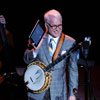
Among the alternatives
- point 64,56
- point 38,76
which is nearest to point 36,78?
point 38,76

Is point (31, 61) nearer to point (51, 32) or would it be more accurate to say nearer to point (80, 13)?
point (51, 32)

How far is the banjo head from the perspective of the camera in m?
2.23

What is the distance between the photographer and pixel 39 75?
234 centimetres

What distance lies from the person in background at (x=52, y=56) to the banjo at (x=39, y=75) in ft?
0.12

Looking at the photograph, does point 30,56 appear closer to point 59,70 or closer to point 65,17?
point 59,70

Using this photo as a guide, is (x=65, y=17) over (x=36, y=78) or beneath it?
over

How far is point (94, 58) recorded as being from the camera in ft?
15.4

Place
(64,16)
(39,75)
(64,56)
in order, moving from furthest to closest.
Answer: (64,16)
(39,75)
(64,56)

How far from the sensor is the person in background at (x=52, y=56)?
2.23 meters

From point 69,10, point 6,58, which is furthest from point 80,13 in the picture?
point 6,58

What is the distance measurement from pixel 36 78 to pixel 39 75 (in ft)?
0.16

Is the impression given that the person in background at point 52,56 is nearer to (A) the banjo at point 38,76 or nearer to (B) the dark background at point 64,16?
(A) the banjo at point 38,76

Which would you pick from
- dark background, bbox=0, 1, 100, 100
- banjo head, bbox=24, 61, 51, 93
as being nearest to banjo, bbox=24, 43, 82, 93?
banjo head, bbox=24, 61, 51, 93

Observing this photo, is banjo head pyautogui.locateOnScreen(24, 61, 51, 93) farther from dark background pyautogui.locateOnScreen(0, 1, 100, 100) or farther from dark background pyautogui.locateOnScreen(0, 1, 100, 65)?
dark background pyautogui.locateOnScreen(0, 1, 100, 65)
